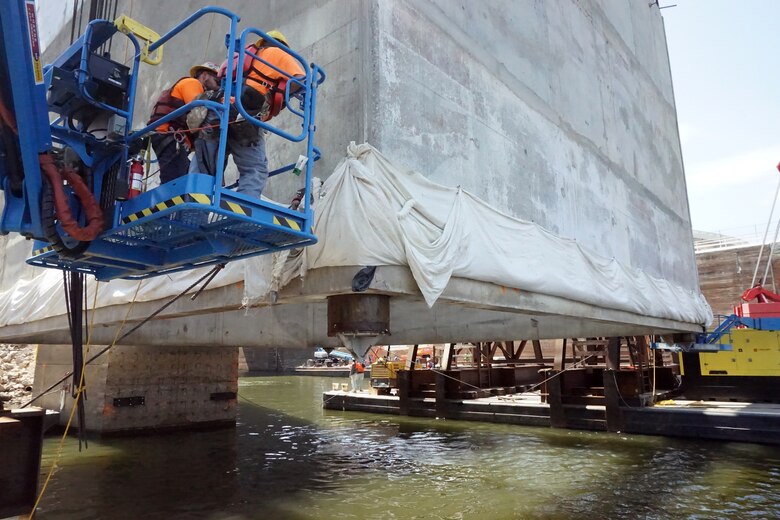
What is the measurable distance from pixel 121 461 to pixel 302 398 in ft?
51.6

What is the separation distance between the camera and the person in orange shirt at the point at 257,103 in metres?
4.51

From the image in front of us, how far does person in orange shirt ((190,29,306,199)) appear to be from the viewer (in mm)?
4508

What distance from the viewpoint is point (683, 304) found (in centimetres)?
1249

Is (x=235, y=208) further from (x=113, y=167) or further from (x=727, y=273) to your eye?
(x=727, y=273)

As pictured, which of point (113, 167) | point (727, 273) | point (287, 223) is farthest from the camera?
point (727, 273)

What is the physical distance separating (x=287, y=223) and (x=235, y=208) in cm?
52

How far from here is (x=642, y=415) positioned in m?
14.1

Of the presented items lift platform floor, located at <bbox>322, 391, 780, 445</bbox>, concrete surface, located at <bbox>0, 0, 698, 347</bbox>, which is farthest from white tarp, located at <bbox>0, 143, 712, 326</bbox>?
lift platform floor, located at <bbox>322, 391, 780, 445</bbox>

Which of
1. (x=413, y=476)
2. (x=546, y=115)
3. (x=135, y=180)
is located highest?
(x=546, y=115)

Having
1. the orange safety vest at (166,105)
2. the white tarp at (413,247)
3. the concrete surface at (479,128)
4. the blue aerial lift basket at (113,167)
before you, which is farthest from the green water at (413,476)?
the orange safety vest at (166,105)

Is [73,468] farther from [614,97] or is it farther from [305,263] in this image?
[614,97]

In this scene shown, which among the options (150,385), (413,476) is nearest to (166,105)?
(413,476)

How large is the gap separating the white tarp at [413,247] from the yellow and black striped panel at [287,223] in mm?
447

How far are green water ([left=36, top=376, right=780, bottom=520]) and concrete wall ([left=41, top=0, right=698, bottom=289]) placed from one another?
4.29 metres
